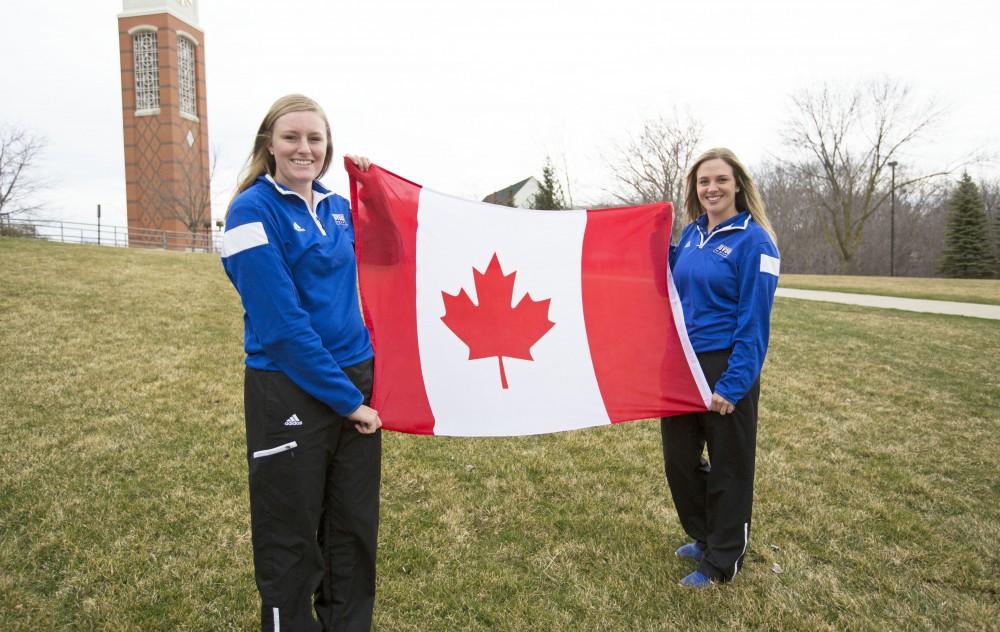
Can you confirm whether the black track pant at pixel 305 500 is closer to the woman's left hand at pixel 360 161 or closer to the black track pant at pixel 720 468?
the woman's left hand at pixel 360 161

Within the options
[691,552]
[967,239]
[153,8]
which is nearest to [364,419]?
[691,552]

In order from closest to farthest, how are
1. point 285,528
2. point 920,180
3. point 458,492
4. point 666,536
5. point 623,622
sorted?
point 285,528 → point 623,622 → point 666,536 → point 458,492 → point 920,180

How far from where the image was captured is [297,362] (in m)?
1.94

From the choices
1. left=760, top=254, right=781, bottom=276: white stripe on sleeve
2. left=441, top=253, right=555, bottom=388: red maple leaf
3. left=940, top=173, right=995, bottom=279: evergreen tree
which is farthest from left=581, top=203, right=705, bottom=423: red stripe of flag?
left=940, top=173, right=995, bottom=279: evergreen tree

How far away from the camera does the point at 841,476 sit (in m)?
4.79

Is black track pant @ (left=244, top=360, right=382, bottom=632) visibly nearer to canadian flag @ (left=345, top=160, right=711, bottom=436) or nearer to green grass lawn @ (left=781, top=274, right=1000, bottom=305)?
canadian flag @ (left=345, top=160, right=711, bottom=436)

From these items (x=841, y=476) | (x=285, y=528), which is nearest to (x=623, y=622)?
(x=285, y=528)

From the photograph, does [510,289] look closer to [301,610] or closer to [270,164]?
[270,164]

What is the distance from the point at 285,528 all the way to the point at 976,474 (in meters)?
5.59

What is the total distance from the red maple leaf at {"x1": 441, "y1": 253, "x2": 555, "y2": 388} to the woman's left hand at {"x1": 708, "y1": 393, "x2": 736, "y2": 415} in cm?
94

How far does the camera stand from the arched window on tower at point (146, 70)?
167 ft

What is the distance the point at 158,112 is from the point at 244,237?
196ft

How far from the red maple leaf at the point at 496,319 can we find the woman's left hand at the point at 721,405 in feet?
3.08

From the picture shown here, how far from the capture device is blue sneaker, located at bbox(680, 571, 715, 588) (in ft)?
10.3
